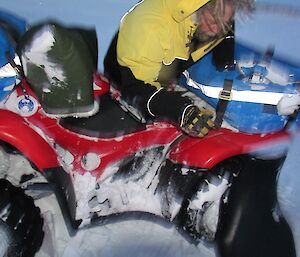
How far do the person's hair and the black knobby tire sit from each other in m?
0.68

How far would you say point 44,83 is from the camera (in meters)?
1.38

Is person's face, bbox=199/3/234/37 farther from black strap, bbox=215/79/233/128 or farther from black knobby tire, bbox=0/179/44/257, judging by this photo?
black knobby tire, bbox=0/179/44/257

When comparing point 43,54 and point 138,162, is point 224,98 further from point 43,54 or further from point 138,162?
point 43,54

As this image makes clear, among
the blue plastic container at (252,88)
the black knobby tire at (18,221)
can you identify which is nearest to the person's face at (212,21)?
the blue plastic container at (252,88)

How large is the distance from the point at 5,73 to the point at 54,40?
0.65ft

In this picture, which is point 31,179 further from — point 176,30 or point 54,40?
point 176,30

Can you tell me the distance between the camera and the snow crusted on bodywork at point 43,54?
1.31 meters

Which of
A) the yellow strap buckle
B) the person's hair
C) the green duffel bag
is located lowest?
the yellow strap buckle

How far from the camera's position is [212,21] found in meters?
1.38

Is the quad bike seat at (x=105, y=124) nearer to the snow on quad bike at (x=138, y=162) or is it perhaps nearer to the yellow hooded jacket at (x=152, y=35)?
the snow on quad bike at (x=138, y=162)

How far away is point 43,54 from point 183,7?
0.36m

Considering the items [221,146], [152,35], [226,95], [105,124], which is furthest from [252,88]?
[105,124]

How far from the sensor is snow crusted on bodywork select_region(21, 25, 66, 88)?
1.31 m

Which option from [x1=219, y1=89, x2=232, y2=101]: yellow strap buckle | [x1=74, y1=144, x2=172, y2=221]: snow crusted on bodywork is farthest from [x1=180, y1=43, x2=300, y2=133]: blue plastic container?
[x1=74, y1=144, x2=172, y2=221]: snow crusted on bodywork
